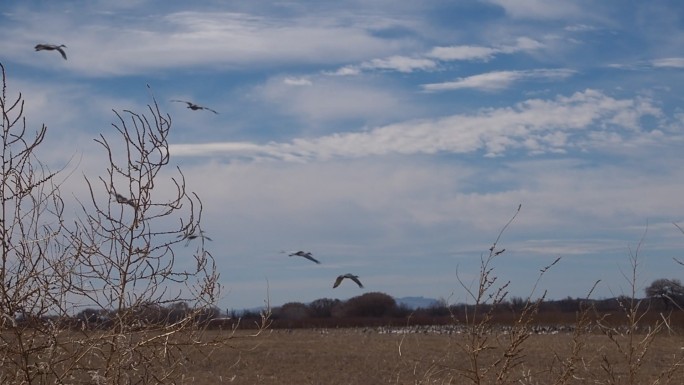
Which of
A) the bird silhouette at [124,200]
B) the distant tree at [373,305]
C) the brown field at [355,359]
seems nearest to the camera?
the bird silhouette at [124,200]

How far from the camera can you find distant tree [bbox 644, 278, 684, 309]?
5.09 metres

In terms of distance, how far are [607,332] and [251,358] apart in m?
26.1

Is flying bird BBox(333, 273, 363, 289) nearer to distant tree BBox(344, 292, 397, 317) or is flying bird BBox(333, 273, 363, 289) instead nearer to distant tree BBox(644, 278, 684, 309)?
distant tree BBox(644, 278, 684, 309)

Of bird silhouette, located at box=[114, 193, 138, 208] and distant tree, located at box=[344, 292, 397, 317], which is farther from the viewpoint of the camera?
distant tree, located at box=[344, 292, 397, 317]

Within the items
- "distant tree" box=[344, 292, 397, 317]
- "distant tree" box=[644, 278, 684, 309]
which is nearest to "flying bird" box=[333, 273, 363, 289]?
"distant tree" box=[644, 278, 684, 309]

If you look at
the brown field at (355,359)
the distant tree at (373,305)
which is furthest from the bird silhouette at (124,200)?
the distant tree at (373,305)

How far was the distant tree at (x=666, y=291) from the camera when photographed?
16.7 feet

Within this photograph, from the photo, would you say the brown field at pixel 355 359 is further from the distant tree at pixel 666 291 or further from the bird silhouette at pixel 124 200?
the bird silhouette at pixel 124 200

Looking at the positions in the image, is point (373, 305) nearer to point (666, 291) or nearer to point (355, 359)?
point (355, 359)

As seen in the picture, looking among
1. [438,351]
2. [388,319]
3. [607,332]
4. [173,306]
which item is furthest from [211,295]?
[388,319]

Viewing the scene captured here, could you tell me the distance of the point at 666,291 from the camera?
5.43 m

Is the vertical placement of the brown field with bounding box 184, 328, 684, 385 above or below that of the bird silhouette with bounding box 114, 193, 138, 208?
below

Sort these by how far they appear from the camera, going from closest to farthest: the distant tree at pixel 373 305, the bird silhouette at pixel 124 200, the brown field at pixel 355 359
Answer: the bird silhouette at pixel 124 200, the brown field at pixel 355 359, the distant tree at pixel 373 305

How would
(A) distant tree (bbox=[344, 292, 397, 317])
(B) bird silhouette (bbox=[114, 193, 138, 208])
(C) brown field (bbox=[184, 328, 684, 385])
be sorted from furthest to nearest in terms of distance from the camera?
(A) distant tree (bbox=[344, 292, 397, 317])
(C) brown field (bbox=[184, 328, 684, 385])
(B) bird silhouette (bbox=[114, 193, 138, 208])
